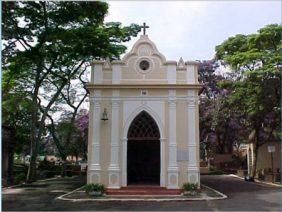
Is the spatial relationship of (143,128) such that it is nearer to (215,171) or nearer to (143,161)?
(143,161)

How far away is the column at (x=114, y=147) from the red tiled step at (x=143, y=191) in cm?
40

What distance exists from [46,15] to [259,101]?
11767 millimetres

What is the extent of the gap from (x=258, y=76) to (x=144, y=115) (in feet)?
21.8

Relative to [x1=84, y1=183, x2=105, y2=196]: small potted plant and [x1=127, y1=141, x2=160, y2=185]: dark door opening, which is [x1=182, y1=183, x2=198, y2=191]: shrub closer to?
[x1=127, y1=141, x2=160, y2=185]: dark door opening

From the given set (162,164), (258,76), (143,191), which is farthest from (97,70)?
(258,76)

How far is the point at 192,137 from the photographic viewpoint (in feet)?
59.4

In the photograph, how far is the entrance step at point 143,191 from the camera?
17.2m

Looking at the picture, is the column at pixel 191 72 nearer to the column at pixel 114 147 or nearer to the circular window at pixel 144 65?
the circular window at pixel 144 65

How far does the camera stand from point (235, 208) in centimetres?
1320

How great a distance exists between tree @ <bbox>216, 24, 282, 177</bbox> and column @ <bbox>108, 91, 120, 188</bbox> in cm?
760

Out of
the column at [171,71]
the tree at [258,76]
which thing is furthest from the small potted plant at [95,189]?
the tree at [258,76]

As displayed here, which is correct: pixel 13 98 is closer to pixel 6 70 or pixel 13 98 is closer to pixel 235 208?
pixel 6 70

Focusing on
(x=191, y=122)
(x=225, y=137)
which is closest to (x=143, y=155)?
(x=191, y=122)

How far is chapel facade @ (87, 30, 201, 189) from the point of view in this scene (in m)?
17.9
